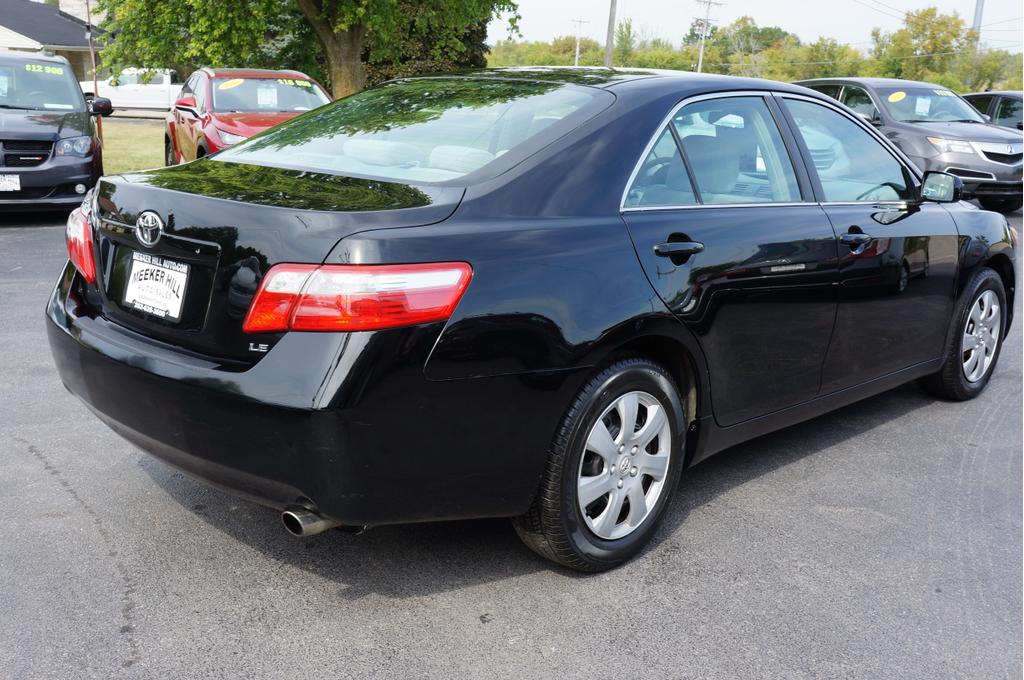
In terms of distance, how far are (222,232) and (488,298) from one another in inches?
29.9

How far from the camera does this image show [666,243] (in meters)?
3.30

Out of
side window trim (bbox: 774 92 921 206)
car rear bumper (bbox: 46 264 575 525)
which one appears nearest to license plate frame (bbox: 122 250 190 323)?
car rear bumper (bbox: 46 264 575 525)

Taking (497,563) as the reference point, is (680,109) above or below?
above

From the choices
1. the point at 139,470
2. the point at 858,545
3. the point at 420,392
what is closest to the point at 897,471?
the point at 858,545

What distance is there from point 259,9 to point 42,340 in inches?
604

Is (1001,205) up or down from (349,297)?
down

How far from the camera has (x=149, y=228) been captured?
2963mm

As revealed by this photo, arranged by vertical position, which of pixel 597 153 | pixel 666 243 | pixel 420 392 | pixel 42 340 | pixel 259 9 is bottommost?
pixel 42 340

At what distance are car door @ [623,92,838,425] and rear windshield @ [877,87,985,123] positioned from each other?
11.0 metres

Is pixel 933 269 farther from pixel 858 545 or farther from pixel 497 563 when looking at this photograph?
pixel 497 563

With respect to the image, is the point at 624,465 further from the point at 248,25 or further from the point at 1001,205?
the point at 248,25

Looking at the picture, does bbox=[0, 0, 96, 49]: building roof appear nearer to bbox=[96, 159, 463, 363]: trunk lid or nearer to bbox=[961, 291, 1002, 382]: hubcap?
bbox=[961, 291, 1002, 382]: hubcap

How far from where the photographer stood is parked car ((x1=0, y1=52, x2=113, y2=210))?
984 cm

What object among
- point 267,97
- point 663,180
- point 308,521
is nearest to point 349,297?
point 308,521
